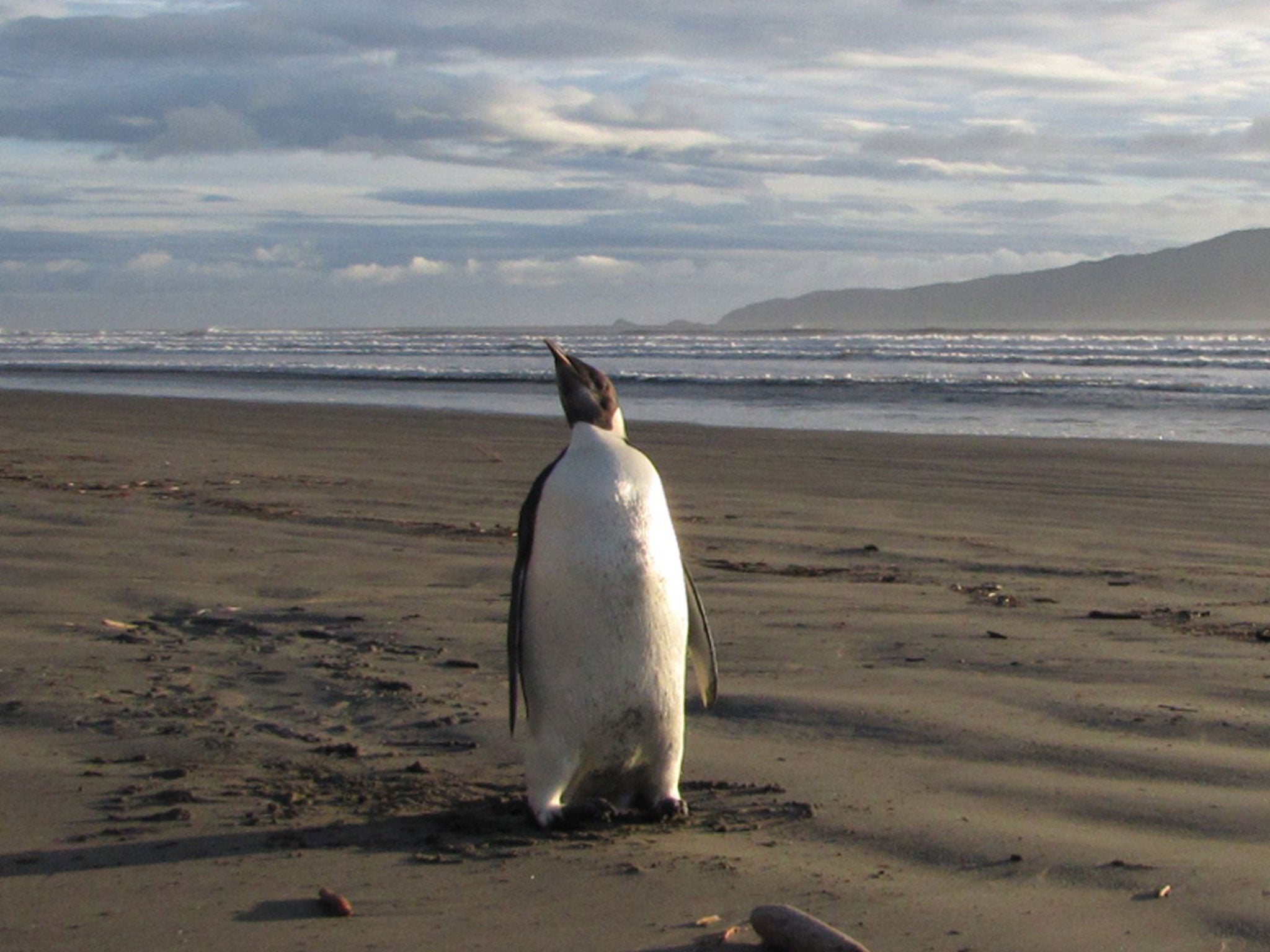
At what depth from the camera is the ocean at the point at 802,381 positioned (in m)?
19.4

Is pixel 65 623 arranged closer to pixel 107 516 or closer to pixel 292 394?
pixel 107 516

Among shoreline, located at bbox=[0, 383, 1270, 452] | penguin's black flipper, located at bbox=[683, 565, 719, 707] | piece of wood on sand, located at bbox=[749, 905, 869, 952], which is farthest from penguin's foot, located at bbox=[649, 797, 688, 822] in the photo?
shoreline, located at bbox=[0, 383, 1270, 452]

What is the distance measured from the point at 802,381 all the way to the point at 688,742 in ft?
77.8

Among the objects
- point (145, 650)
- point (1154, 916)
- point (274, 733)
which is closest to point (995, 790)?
point (1154, 916)

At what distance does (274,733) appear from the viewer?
4.27 meters

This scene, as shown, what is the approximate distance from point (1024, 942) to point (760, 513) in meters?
6.76

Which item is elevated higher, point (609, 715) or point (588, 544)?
point (588, 544)

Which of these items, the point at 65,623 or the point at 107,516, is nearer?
the point at 65,623

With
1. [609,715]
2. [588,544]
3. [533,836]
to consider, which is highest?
[588,544]

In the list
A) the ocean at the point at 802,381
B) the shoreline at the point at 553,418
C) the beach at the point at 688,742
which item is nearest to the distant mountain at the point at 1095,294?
the ocean at the point at 802,381

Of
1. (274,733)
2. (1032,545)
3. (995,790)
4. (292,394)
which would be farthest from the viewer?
(292,394)

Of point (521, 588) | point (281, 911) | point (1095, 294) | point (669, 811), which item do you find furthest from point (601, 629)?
point (1095, 294)

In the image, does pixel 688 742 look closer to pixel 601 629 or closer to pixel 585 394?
pixel 601 629

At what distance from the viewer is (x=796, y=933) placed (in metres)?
2.65
